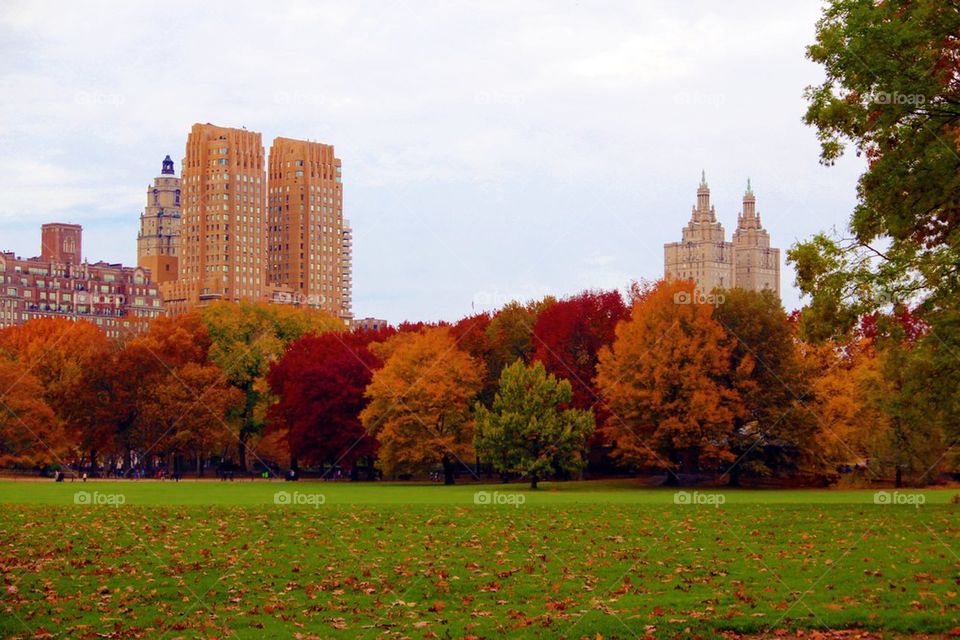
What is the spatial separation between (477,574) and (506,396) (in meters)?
48.9

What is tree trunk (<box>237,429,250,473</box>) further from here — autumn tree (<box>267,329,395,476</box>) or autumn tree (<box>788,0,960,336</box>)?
autumn tree (<box>788,0,960,336</box>)

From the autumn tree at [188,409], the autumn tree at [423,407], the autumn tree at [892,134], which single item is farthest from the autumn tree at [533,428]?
the autumn tree at [892,134]

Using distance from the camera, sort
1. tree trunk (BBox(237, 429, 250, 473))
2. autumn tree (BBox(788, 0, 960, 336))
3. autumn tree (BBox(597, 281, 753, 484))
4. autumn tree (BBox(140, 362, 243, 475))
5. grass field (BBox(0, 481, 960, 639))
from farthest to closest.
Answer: tree trunk (BBox(237, 429, 250, 473)) < autumn tree (BBox(140, 362, 243, 475)) < autumn tree (BBox(597, 281, 753, 484)) < autumn tree (BBox(788, 0, 960, 336)) < grass field (BBox(0, 481, 960, 639))

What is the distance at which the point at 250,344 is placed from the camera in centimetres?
11306

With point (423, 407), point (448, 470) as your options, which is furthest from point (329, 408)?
point (448, 470)

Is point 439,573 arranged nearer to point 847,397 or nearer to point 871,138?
point 871,138

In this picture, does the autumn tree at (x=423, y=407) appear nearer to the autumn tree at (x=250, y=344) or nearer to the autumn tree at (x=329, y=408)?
the autumn tree at (x=329, y=408)

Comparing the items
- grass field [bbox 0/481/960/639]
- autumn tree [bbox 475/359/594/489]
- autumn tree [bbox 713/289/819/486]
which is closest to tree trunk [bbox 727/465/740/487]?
autumn tree [bbox 713/289/819/486]

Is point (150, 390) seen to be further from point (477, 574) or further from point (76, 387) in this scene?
point (477, 574)

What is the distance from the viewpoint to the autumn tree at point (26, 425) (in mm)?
91938

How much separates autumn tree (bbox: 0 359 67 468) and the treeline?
145 mm

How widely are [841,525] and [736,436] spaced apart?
127ft

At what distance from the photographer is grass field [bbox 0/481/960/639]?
19.0 m

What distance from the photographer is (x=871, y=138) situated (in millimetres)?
27359
